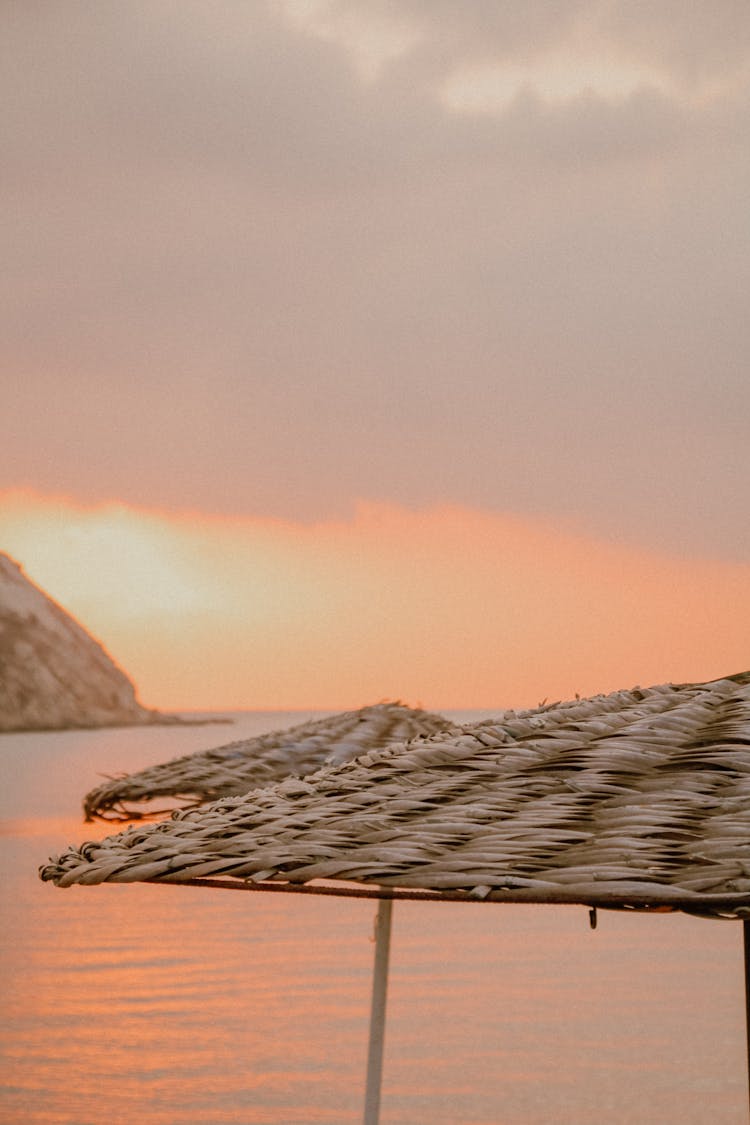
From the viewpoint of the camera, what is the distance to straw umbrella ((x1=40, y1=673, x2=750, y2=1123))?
138 centimetres

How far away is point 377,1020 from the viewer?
1974 mm

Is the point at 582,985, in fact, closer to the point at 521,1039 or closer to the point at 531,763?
the point at 521,1039

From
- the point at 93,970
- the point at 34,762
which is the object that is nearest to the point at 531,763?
the point at 93,970

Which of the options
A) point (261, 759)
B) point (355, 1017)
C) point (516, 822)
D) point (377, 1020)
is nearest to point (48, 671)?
point (355, 1017)

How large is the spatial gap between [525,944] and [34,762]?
3167 centimetres

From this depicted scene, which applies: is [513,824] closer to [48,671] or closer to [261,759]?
[261,759]

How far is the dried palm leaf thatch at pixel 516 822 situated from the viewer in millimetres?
1383

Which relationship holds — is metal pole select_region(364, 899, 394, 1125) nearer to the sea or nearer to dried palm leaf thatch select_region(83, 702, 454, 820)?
dried palm leaf thatch select_region(83, 702, 454, 820)

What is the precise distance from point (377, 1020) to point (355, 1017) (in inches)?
183

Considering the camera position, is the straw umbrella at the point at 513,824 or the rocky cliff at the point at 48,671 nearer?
the straw umbrella at the point at 513,824

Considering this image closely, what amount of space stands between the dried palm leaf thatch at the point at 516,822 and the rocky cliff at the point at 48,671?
66.3 m

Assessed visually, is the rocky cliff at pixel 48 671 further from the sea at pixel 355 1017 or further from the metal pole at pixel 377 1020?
the metal pole at pixel 377 1020

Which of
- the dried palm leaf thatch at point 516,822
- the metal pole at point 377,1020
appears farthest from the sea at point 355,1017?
the dried palm leaf thatch at point 516,822

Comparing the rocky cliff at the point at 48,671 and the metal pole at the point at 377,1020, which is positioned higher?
the rocky cliff at the point at 48,671
